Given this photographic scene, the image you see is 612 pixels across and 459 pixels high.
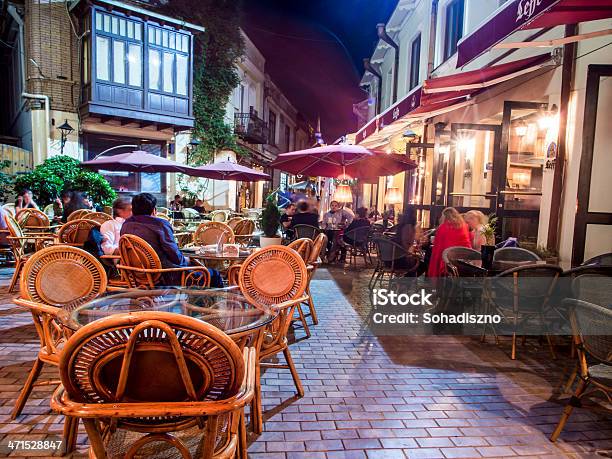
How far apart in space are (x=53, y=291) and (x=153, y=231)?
130 cm

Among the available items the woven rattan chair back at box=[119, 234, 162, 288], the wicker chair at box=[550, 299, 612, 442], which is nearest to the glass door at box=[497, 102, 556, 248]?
the wicker chair at box=[550, 299, 612, 442]

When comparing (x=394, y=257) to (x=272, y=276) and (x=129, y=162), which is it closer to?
(x=272, y=276)

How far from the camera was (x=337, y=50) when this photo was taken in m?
21.6

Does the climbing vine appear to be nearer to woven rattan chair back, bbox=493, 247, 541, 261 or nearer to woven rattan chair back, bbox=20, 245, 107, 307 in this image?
woven rattan chair back, bbox=493, 247, 541, 261

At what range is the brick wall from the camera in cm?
1330

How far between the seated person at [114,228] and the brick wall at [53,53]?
11257 millimetres

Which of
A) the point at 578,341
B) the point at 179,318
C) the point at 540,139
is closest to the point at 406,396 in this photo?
the point at 578,341

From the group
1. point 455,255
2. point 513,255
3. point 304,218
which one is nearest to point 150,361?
point 455,255

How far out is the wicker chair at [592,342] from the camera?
2.29m

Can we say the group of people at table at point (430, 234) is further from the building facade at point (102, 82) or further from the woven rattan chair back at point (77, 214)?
the building facade at point (102, 82)

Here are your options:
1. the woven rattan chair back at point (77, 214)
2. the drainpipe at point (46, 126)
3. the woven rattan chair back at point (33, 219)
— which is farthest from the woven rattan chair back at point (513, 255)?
the drainpipe at point (46, 126)

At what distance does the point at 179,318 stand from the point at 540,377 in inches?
138

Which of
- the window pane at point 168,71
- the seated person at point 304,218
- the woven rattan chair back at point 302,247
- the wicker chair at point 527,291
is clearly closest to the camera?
the wicker chair at point 527,291

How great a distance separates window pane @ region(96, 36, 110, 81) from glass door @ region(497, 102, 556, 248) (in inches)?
507
